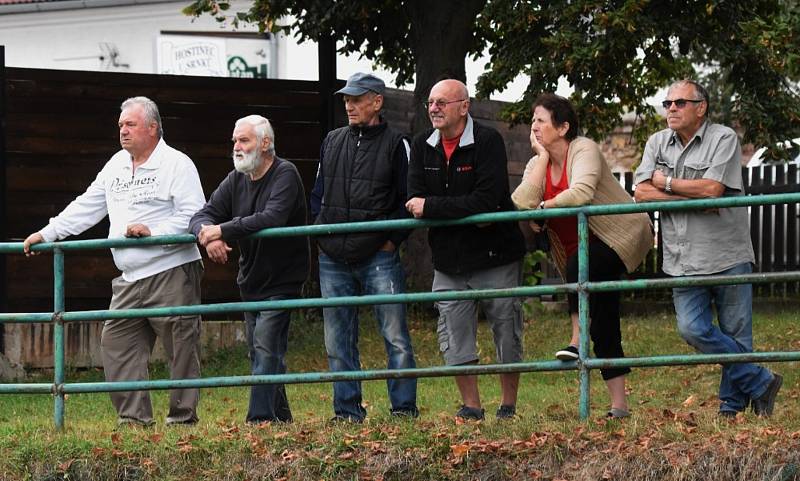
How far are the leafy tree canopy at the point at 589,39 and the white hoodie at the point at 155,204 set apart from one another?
14.1ft

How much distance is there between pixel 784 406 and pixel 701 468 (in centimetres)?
279

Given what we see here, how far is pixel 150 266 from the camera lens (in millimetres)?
7465

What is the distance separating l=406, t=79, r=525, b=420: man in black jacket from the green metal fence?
0.28 meters

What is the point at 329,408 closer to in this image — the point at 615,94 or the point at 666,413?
the point at 666,413

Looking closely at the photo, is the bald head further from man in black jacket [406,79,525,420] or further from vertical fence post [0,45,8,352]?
vertical fence post [0,45,8,352]

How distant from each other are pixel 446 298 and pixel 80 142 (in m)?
6.02

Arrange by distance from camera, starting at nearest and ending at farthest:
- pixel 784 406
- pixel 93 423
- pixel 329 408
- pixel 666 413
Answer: pixel 666 413, pixel 93 423, pixel 784 406, pixel 329 408

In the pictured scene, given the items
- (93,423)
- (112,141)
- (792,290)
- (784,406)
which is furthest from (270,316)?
(792,290)

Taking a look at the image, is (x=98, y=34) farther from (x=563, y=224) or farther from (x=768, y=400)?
(x=768, y=400)

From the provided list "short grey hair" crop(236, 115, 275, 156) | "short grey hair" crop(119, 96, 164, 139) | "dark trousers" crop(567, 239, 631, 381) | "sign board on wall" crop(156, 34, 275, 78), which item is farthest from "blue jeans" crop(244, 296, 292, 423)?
"sign board on wall" crop(156, 34, 275, 78)

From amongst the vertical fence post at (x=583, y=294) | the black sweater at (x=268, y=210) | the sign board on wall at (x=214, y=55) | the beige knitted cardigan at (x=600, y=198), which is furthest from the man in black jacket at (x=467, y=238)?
the sign board on wall at (x=214, y=55)

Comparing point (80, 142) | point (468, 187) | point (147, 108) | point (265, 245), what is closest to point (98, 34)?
point (80, 142)

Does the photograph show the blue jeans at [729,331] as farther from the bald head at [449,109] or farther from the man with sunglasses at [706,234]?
the bald head at [449,109]

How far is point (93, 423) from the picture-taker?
8.01 m
